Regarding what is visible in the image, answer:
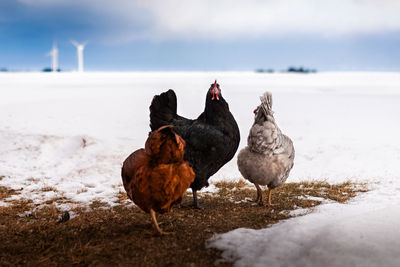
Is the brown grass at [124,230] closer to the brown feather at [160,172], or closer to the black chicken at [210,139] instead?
the brown feather at [160,172]

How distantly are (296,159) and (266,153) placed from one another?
659cm

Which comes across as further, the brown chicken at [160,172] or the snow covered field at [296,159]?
the brown chicken at [160,172]

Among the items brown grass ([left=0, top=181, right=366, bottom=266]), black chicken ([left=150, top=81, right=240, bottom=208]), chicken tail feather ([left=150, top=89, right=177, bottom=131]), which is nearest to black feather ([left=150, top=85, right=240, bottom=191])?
black chicken ([left=150, top=81, right=240, bottom=208])

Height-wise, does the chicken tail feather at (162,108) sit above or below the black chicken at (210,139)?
above

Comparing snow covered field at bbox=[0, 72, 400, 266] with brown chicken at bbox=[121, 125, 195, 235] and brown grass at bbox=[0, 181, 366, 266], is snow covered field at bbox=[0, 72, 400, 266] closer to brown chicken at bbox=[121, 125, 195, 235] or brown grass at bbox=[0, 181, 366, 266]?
brown grass at bbox=[0, 181, 366, 266]

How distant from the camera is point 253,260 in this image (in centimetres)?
366

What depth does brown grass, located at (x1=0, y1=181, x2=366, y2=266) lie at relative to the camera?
13.0 ft

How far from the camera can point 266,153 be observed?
6.01 metres

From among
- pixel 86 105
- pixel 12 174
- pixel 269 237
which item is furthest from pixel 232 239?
pixel 86 105

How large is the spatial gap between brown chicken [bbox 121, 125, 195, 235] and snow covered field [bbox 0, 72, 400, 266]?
831 millimetres

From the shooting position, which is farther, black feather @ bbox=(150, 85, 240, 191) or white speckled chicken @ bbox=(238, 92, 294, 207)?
black feather @ bbox=(150, 85, 240, 191)

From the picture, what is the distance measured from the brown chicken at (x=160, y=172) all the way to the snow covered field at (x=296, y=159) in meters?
0.83

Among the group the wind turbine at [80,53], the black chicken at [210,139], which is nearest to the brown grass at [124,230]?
the black chicken at [210,139]

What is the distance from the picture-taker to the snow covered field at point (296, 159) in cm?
377
